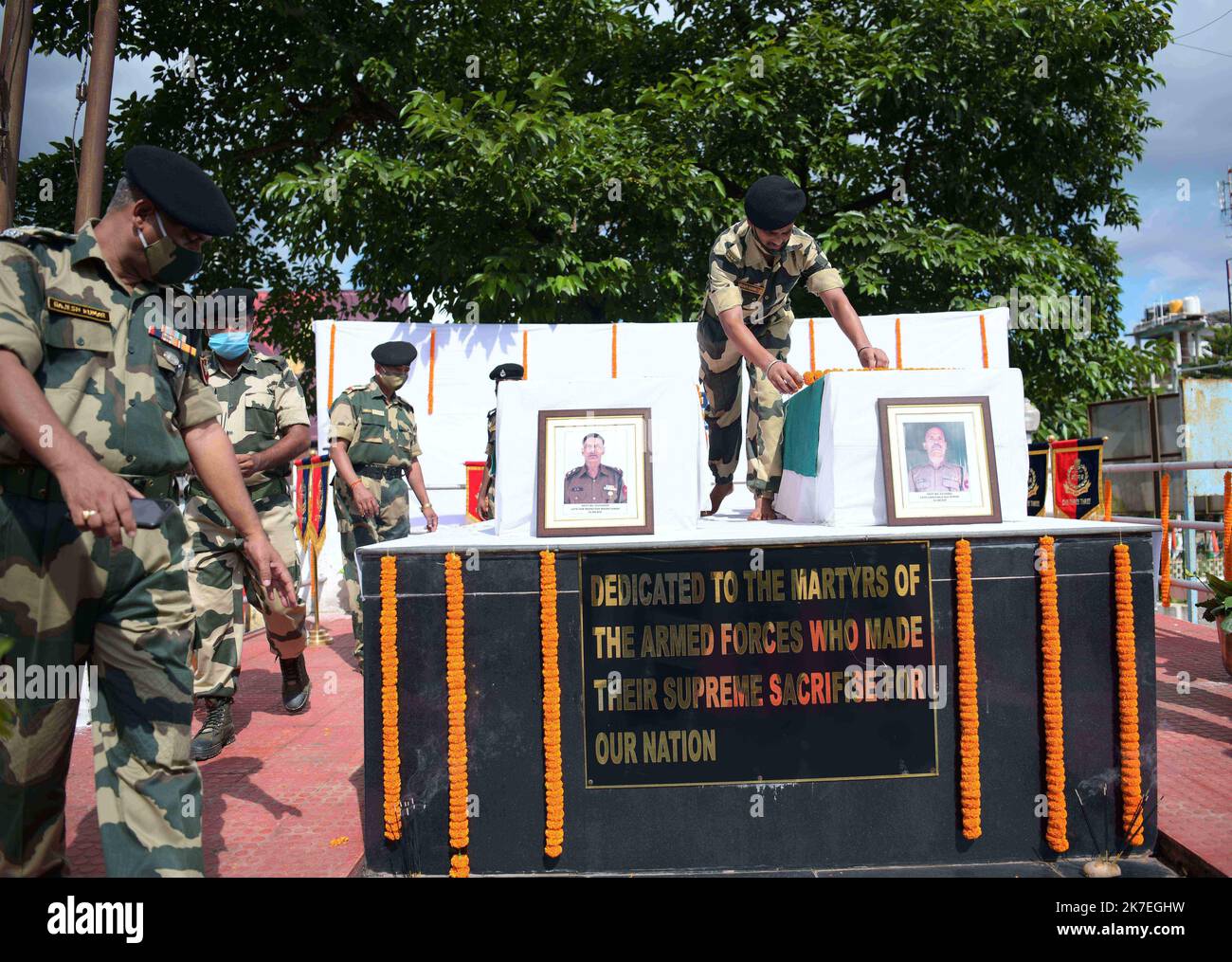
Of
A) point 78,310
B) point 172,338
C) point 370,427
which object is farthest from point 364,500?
point 78,310

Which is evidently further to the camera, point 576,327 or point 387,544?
point 576,327

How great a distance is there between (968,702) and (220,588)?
367cm

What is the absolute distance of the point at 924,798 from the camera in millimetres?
2859

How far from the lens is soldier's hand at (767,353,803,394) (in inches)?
144

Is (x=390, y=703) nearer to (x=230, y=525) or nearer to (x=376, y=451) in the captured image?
(x=230, y=525)

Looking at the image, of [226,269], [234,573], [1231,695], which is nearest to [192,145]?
[226,269]

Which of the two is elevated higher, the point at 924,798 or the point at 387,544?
the point at 387,544

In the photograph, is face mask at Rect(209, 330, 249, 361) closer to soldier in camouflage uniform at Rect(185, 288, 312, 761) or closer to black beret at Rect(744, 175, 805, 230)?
soldier in camouflage uniform at Rect(185, 288, 312, 761)

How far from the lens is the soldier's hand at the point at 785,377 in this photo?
3648 mm

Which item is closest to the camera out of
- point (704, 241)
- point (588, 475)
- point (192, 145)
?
point (588, 475)

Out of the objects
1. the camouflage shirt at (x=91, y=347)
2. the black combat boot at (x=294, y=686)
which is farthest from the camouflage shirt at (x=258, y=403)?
the camouflage shirt at (x=91, y=347)

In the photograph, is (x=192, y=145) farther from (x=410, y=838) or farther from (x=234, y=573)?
(x=410, y=838)

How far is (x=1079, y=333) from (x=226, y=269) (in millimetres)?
12845
